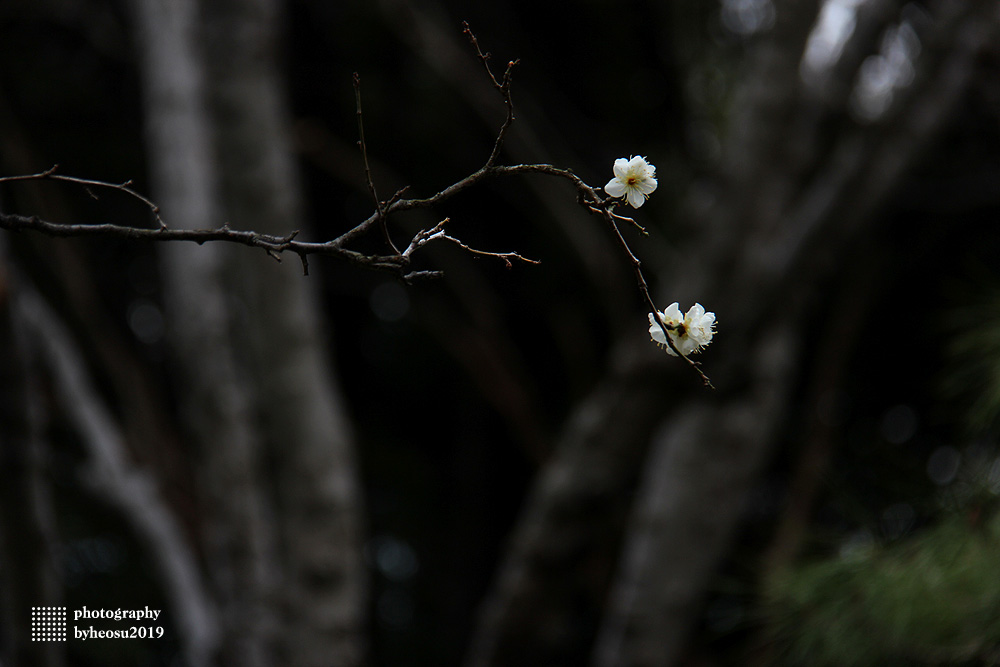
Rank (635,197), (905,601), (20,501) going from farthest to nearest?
1. (20,501)
2. (905,601)
3. (635,197)

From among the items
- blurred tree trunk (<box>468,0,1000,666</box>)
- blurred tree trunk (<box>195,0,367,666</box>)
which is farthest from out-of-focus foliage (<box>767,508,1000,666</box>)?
blurred tree trunk (<box>195,0,367,666</box>)

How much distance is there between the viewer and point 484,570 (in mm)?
2482

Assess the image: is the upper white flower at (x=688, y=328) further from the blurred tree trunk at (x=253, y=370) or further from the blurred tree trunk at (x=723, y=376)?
the blurred tree trunk at (x=253, y=370)

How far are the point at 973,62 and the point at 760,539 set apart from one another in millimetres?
1329

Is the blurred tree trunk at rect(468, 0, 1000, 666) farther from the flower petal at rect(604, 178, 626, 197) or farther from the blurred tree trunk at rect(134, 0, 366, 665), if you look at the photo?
the flower petal at rect(604, 178, 626, 197)

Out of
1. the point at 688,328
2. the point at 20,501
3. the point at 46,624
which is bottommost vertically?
the point at 688,328

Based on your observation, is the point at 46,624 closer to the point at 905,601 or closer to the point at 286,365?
the point at 286,365

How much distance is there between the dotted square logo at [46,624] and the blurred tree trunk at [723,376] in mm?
650

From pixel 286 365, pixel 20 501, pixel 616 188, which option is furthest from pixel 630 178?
pixel 286 365

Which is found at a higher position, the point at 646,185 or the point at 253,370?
the point at 253,370

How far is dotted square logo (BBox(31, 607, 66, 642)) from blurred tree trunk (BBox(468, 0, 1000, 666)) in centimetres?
65

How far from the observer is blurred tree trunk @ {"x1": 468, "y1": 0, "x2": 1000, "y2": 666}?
130cm

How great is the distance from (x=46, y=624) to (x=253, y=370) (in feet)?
1.68

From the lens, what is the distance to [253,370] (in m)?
1.37
